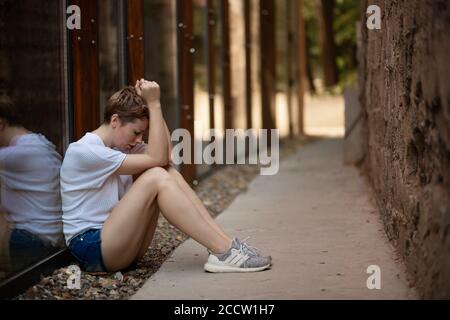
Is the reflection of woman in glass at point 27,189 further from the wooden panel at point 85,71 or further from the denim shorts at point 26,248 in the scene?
the wooden panel at point 85,71

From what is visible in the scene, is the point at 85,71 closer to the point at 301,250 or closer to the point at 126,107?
the point at 126,107

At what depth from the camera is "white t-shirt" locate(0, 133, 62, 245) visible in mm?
5211

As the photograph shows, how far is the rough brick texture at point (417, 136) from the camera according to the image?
452 cm

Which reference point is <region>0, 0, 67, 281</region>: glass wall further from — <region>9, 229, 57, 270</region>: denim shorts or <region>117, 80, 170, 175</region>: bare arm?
<region>117, 80, 170, 175</region>: bare arm

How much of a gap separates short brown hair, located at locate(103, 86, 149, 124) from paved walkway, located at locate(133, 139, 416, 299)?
90cm

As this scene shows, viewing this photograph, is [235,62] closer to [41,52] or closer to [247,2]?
[247,2]

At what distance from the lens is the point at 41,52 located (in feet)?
18.7

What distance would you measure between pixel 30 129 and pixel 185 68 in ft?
14.6

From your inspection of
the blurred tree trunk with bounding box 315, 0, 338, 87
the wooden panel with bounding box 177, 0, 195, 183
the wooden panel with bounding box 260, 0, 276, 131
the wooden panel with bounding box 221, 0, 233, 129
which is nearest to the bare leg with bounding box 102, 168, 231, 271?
the wooden panel with bounding box 177, 0, 195, 183

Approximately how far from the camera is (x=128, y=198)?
5.57 meters

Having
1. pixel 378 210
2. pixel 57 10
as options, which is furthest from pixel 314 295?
pixel 378 210

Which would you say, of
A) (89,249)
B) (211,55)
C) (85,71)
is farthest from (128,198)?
(211,55)

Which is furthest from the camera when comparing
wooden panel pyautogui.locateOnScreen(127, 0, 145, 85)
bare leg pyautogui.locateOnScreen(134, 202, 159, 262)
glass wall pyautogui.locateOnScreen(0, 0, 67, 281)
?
wooden panel pyautogui.locateOnScreen(127, 0, 145, 85)

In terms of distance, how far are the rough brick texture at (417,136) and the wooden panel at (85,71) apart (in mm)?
1920
